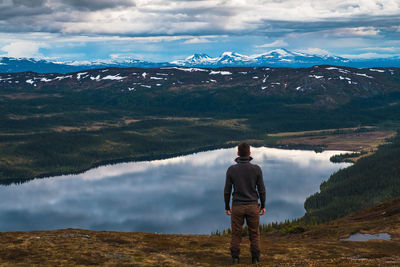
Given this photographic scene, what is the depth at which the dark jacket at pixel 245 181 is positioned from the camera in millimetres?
25062

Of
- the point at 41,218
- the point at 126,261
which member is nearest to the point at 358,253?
the point at 126,261

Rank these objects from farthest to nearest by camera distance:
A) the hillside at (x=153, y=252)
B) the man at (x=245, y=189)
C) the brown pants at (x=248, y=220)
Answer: the hillside at (x=153, y=252) < the brown pants at (x=248, y=220) < the man at (x=245, y=189)

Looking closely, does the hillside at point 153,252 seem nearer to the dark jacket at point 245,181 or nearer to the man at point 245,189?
the man at point 245,189

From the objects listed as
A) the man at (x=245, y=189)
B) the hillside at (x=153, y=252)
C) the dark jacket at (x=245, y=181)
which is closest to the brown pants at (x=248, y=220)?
the man at (x=245, y=189)

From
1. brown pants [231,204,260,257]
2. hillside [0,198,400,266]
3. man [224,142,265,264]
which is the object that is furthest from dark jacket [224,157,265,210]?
hillside [0,198,400,266]

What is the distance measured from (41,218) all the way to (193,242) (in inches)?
6500

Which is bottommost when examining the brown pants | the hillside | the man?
the hillside

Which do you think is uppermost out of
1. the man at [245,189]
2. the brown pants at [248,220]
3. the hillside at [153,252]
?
the man at [245,189]

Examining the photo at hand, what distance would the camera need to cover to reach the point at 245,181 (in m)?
25.2

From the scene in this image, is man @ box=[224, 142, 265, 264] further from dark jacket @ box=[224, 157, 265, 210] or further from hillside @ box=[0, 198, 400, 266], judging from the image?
hillside @ box=[0, 198, 400, 266]

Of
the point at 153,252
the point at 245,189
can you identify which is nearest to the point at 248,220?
the point at 245,189

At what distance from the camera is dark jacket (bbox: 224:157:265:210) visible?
2506 centimetres

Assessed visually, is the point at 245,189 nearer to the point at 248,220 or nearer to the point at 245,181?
the point at 245,181

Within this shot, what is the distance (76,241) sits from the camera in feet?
126
